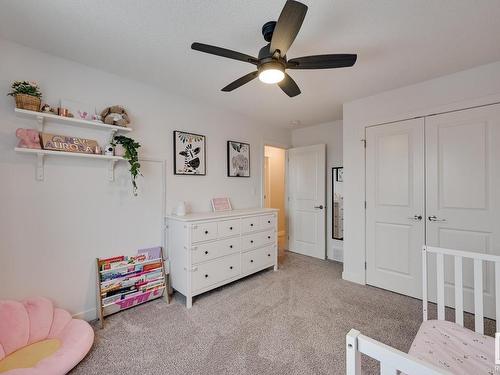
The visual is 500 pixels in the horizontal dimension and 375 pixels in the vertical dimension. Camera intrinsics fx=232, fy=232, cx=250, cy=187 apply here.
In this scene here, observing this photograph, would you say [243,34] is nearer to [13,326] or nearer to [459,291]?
[459,291]

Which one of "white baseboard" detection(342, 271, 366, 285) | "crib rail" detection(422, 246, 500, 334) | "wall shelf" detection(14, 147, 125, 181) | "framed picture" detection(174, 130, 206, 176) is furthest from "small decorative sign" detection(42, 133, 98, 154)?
"white baseboard" detection(342, 271, 366, 285)

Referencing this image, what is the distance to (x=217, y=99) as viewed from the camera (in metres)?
3.04

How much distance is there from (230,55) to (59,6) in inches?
44.7

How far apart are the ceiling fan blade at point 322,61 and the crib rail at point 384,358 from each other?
1.54 metres

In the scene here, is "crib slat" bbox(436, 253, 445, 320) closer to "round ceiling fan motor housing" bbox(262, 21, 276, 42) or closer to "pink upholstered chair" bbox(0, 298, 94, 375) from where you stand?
"round ceiling fan motor housing" bbox(262, 21, 276, 42)

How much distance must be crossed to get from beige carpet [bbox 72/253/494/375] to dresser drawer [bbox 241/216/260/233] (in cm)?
70

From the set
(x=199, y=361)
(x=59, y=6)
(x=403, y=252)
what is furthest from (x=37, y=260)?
(x=403, y=252)

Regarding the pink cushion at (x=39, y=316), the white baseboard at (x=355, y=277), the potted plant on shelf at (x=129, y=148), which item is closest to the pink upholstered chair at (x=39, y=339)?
the pink cushion at (x=39, y=316)

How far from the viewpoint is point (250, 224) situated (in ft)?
10.2

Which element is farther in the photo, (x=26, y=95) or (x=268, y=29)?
(x=26, y=95)

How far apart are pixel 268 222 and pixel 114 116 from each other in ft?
7.53

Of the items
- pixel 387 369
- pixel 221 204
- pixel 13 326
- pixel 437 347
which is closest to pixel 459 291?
pixel 437 347

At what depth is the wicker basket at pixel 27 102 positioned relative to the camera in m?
1.81

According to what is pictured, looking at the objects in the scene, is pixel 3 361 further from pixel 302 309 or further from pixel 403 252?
pixel 403 252
